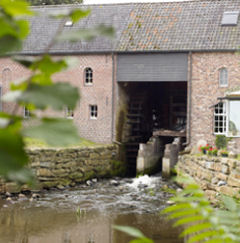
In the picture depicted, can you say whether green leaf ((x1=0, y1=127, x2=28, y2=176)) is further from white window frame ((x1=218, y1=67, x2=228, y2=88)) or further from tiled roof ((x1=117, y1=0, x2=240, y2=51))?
white window frame ((x1=218, y1=67, x2=228, y2=88))

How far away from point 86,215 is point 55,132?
13762 mm

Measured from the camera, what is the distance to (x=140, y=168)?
21797 millimetres

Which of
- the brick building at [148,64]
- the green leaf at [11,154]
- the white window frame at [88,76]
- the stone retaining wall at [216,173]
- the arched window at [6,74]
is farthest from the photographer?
the arched window at [6,74]

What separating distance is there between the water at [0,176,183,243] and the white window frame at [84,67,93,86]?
6.38m

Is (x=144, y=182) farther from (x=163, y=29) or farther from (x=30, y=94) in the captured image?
(x=30, y=94)

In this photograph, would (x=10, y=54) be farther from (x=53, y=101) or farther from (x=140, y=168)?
(x=140, y=168)

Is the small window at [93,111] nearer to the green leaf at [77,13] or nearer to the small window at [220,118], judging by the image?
the small window at [220,118]

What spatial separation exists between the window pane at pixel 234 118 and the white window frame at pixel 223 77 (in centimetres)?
367

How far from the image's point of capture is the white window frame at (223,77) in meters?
21.9

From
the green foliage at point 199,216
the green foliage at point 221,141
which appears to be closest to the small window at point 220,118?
the green foliage at point 221,141

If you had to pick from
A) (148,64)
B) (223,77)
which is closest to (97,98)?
(148,64)

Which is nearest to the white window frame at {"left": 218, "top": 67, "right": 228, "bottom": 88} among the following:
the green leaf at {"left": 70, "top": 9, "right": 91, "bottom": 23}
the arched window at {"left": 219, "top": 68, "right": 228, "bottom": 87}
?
the arched window at {"left": 219, "top": 68, "right": 228, "bottom": 87}

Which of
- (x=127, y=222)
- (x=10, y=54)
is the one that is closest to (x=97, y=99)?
(x=127, y=222)

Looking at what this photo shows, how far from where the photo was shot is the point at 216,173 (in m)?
15.1
